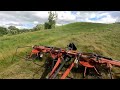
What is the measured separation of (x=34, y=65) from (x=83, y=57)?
3835 mm

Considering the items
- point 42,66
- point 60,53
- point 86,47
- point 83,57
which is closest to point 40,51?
point 42,66

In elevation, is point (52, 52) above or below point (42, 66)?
above

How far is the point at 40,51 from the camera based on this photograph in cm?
1100

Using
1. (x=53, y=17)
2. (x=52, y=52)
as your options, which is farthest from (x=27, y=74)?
(x=53, y=17)
